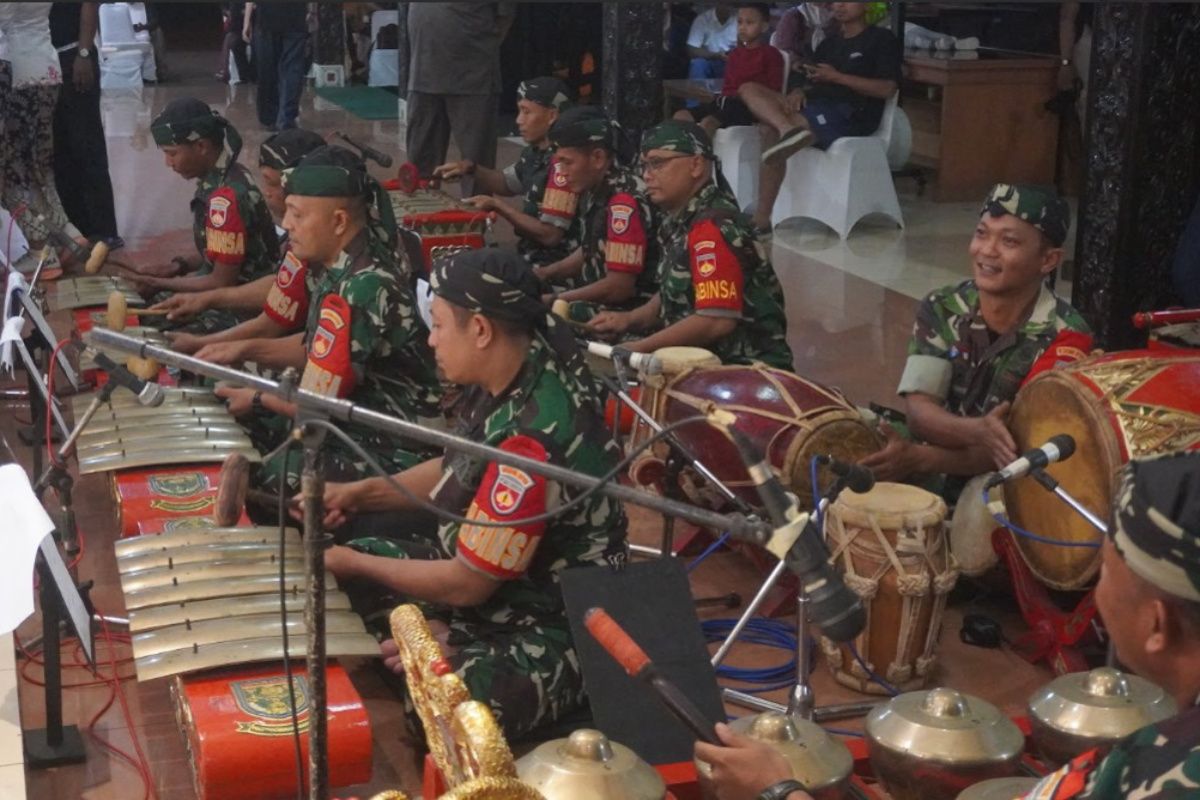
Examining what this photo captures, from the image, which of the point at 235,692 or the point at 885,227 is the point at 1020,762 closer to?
the point at 235,692

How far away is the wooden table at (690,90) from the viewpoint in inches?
475

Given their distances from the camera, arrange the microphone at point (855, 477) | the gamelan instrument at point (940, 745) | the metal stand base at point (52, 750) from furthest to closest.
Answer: the metal stand base at point (52, 750)
the microphone at point (855, 477)
the gamelan instrument at point (940, 745)

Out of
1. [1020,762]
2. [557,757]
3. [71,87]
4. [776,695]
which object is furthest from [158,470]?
[71,87]

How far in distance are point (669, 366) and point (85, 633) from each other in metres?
1.99

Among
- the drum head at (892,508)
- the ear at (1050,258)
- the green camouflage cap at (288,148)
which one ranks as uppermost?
the green camouflage cap at (288,148)

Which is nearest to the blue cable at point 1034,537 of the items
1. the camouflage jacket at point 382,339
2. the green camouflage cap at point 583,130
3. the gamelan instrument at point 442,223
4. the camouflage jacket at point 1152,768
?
the camouflage jacket at point 382,339

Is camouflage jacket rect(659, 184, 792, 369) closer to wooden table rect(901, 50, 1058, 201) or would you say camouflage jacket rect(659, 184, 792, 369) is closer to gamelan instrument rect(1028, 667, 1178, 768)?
gamelan instrument rect(1028, 667, 1178, 768)

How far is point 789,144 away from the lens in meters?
10.1

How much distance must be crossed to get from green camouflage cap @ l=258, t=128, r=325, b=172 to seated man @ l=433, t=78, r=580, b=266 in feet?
4.07

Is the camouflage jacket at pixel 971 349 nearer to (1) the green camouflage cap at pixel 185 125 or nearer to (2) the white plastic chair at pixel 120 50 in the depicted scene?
(1) the green camouflage cap at pixel 185 125

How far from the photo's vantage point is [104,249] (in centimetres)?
673

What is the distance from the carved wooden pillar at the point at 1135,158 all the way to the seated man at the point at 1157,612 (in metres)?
4.40

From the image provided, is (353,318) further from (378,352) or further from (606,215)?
(606,215)

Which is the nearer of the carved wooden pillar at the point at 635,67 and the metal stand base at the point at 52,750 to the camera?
the metal stand base at the point at 52,750
